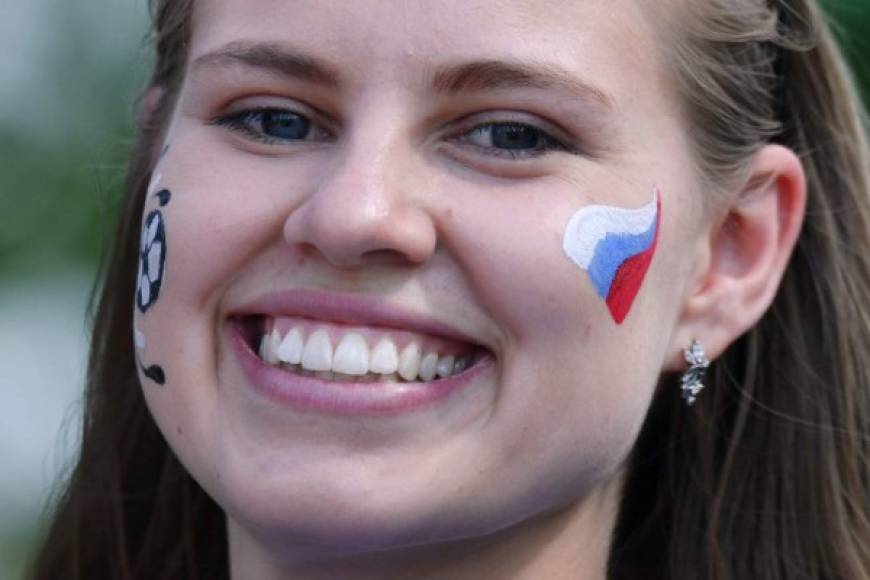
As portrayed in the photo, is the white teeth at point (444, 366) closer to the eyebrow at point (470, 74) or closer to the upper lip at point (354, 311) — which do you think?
the upper lip at point (354, 311)

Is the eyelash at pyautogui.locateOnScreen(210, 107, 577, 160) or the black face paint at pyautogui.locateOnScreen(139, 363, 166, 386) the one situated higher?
the eyelash at pyautogui.locateOnScreen(210, 107, 577, 160)

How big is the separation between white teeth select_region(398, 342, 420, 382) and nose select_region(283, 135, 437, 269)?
0.16 metres

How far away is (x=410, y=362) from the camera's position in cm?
260

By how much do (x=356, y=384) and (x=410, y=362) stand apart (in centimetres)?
10

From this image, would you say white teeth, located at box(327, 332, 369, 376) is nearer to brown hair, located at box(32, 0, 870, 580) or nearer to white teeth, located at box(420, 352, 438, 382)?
white teeth, located at box(420, 352, 438, 382)

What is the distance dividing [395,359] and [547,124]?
1.61ft

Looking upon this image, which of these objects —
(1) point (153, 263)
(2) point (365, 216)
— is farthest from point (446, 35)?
(1) point (153, 263)

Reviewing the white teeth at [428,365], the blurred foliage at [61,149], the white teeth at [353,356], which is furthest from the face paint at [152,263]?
the blurred foliage at [61,149]

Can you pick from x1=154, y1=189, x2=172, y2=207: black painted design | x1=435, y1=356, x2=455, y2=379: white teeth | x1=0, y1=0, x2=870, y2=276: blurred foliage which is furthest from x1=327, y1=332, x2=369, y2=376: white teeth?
x1=0, y1=0, x2=870, y2=276: blurred foliage

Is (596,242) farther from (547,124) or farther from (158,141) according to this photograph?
(158,141)

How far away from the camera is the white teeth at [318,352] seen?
262 centimetres

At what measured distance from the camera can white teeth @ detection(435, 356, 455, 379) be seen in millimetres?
2623

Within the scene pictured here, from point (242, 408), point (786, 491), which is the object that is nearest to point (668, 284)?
point (786, 491)

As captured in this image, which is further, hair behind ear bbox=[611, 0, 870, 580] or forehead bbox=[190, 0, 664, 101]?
hair behind ear bbox=[611, 0, 870, 580]
